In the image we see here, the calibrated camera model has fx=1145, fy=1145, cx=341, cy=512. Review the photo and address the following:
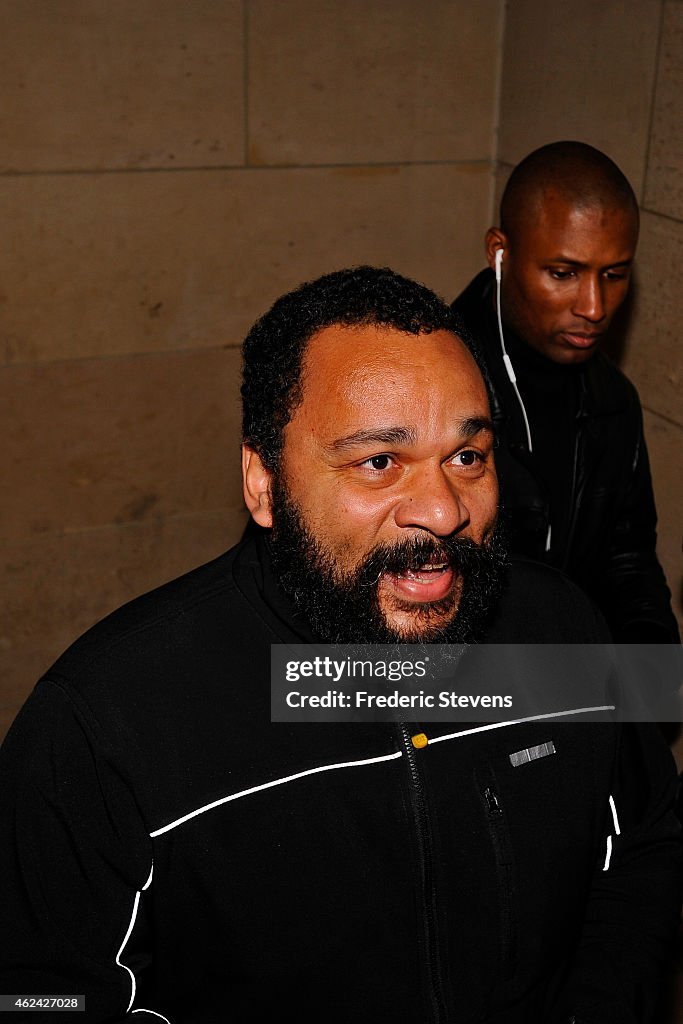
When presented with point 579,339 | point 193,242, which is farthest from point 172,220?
point 579,339

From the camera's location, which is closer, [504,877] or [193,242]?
[504,877]

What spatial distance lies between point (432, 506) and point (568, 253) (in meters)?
1.35

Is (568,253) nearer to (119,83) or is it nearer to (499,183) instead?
(499,183)

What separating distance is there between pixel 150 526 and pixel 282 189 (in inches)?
48.4

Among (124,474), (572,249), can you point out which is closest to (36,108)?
(124,474)

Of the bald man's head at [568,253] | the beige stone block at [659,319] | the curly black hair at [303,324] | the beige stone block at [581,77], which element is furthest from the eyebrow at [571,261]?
the curly black hair at [303,324]

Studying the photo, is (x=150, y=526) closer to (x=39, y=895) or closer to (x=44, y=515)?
(x=44, y=515)

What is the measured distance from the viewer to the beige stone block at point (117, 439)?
3.71m

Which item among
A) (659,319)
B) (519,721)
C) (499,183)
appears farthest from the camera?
(499,183)

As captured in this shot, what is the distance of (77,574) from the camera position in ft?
13.0

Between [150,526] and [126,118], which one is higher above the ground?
[126,118]

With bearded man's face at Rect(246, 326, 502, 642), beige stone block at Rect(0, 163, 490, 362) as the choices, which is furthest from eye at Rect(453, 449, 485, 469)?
beige stone block at Rect(0, 163, 490, 362)

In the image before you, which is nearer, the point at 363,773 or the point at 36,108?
the point at 363,773

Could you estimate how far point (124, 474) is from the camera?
3893mm
